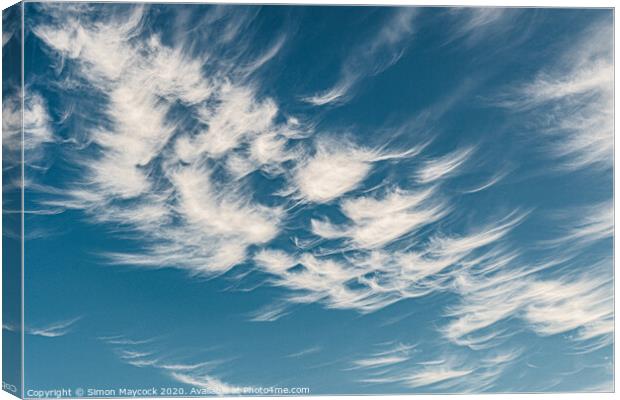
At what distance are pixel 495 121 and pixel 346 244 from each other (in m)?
1.51

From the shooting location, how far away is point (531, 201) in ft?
28.4

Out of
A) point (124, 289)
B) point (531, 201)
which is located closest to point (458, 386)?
point (531, 201)

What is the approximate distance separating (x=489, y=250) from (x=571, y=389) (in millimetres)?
1303

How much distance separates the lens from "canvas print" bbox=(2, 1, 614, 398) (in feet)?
27.4

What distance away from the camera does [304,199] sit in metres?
8.51

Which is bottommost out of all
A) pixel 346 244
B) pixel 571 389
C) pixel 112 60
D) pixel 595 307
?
pixel 571 389

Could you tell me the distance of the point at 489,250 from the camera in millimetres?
8641

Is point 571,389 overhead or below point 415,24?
below

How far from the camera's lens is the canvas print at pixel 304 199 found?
834 centimetres

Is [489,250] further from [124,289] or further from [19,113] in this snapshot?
[19,113]

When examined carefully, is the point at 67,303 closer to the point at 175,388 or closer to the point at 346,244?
the point at 175,388

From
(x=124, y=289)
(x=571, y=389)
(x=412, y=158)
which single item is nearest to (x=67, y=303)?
(x=124, y=289)

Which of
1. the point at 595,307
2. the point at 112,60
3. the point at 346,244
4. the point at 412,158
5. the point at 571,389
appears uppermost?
the point at 112,60

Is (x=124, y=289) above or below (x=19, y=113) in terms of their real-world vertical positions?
below
